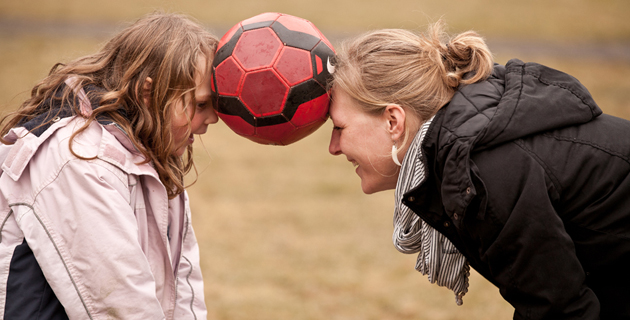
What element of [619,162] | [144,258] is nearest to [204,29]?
[144,258]

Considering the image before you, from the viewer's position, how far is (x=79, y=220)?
1.92 metres

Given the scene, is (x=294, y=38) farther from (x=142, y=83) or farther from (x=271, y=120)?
(x=142, y=83)

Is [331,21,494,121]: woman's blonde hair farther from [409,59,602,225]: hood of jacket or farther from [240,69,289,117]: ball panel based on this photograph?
[240,69,289,117]: ball panel

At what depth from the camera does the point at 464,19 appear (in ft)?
52.4

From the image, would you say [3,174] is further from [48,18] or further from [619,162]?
[48,18]

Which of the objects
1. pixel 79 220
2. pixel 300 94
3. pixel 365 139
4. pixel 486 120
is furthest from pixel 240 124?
pixel 486 120

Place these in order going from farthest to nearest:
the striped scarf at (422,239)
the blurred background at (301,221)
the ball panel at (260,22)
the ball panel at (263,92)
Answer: the blurred background at (301,221)
the ball panel at (260,22)
the ball panel at (263,92)
the striped scarf at (422,239)

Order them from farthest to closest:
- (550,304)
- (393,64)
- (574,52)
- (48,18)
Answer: (48,18) < (574,52) < (393,64) < (550,304)

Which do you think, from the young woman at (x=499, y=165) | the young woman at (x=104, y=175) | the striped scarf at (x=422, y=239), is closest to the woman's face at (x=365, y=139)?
the young woman at (x=499, y=165)

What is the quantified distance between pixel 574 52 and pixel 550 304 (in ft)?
42.5

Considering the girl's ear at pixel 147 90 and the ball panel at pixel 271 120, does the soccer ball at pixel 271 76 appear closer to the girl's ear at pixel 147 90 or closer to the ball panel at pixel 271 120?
the ball panel at pixel 271 120

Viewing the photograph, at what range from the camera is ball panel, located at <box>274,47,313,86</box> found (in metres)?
2.29

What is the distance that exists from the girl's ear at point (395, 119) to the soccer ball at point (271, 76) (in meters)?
0.31

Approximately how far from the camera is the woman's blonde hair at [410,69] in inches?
87.0
